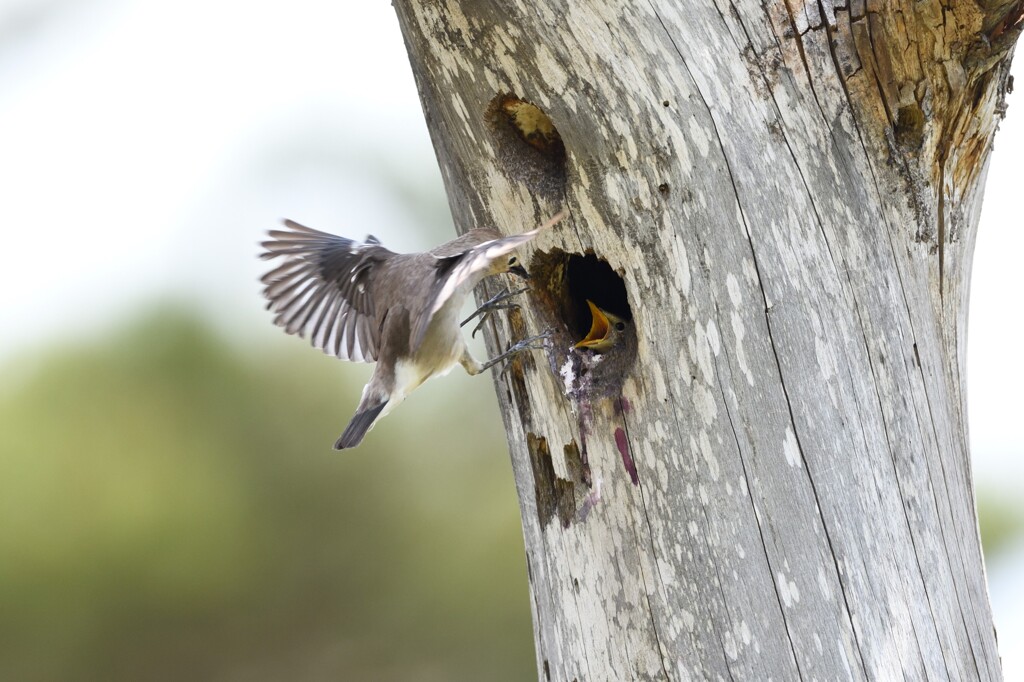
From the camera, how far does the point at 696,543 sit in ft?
7.82

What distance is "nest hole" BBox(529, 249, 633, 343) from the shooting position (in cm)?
286

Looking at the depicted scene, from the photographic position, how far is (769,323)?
2.39 meters

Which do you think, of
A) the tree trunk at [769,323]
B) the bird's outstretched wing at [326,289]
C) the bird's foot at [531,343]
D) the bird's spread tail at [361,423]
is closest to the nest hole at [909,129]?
the tree trunk at [769,323]

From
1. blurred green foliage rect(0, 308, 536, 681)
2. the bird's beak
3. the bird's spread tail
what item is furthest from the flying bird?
blurred green foliage rect(0, 308, 536, 681)

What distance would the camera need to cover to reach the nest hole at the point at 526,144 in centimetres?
275

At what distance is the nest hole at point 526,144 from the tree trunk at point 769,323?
0.06 meters

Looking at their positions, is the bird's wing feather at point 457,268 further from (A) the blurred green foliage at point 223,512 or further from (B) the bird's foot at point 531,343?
(A) the blurred green foliage at point 223,512

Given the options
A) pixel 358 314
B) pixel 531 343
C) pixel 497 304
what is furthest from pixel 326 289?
pixel 531 343

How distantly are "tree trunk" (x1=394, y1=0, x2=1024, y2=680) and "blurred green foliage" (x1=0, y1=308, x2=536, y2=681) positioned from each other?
138 inches

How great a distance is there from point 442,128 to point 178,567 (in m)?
3.90

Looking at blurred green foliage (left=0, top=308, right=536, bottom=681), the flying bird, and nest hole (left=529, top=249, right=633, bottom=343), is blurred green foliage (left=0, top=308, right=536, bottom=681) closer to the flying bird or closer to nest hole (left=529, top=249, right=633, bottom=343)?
the flying bird

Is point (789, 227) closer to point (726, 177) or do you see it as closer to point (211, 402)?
point (726, 177)

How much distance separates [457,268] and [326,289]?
1.07 metres

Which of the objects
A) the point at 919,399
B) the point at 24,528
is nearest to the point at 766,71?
the point at 919,399
